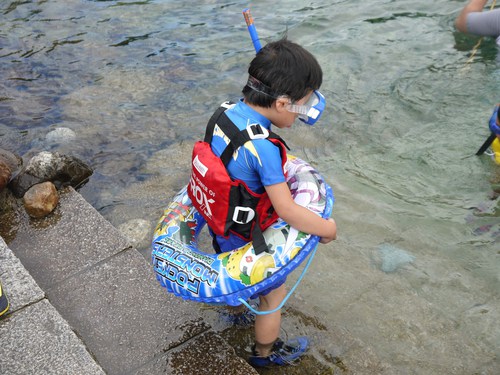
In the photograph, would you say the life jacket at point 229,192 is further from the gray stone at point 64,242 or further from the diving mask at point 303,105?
the gray stone at point 64,242

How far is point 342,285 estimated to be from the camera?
3.92 m

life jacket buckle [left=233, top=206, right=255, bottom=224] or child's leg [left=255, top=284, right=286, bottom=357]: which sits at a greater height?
life jacket buckle [left=233, top=206, right=255, bottom=224]

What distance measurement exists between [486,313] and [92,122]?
469cm

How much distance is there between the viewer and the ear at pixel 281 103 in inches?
98.6

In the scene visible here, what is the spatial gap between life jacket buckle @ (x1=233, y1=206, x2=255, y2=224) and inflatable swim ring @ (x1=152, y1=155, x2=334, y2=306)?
0.14 m

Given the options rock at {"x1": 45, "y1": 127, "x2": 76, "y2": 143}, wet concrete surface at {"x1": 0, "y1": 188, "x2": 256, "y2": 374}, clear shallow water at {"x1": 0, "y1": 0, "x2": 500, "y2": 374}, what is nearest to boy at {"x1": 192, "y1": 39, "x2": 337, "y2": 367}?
wet concrete surface at {"x1": 0, "y1": 188, "x2": 256, "y2": 374}

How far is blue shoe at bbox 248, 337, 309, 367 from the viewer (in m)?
3.08

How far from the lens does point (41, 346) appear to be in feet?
9.00

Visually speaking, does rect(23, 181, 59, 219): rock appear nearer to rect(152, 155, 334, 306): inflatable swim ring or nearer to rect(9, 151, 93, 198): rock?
rect(9, 151, 93, 198): rock

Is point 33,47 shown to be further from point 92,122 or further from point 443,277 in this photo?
point 443,277

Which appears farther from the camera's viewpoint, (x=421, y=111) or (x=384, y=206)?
(x=421, y=111)

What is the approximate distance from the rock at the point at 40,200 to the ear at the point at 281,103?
223cm

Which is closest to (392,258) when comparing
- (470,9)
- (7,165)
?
(7,165)

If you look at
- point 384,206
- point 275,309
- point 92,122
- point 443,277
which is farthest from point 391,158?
point 92,122
